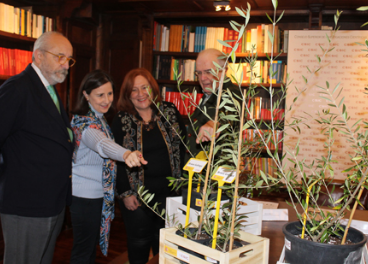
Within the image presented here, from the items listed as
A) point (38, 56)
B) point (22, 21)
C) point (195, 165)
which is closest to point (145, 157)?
point (38, 56)

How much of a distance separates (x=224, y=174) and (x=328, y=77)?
3317 millimetres

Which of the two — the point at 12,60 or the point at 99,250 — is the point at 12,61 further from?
the point at 99,250

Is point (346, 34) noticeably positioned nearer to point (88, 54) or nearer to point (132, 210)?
point (132, 210)

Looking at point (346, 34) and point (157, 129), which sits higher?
point (346, 34)

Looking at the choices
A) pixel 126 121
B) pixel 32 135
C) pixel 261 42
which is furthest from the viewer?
pixel 261 42

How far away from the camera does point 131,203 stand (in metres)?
2.22

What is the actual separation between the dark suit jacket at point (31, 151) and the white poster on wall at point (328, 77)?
101 inches

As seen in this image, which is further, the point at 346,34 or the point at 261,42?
the point at 261,42

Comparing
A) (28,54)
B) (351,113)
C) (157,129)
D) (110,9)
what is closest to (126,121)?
(157,129)

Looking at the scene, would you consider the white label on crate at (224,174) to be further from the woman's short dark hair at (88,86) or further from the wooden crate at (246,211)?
the woman's short dark hair at (88,86)

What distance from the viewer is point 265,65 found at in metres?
3.97

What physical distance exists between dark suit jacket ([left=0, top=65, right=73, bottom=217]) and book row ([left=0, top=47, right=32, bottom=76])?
1783mm

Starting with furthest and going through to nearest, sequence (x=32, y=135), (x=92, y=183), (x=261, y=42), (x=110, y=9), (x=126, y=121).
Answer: (x=110, y=9), (x=261, y=42), (x=126, y=121), (x=92, y=183), (x=32, y=135)

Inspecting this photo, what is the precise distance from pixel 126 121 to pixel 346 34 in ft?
9.08
